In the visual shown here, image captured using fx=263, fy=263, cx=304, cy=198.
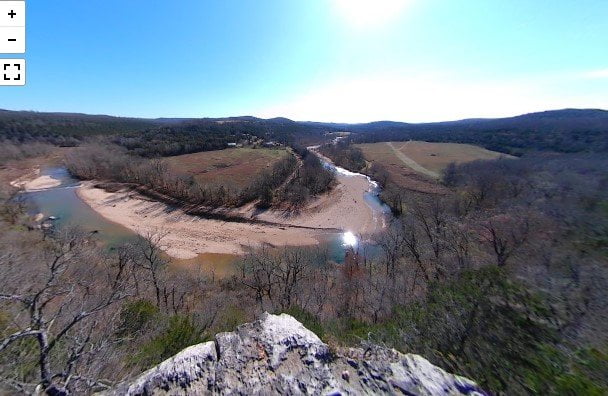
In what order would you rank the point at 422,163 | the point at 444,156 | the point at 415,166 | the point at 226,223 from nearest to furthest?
the point at 226,223 < the point at 415,166 < the point at 422,163 < the point at 444,156

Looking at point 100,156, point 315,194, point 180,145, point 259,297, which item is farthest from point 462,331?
point 180,145

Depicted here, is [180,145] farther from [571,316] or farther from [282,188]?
[571,316]

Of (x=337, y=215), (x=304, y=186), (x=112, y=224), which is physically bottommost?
(x=112, y=224)

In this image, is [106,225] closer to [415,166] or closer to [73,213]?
[73,213]

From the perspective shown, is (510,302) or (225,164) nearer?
(510,302)

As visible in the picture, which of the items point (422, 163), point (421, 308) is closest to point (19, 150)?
point (421, 308)

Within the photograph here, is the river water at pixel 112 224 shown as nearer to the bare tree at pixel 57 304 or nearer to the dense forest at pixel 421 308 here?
the dense forest at pixel 421 308

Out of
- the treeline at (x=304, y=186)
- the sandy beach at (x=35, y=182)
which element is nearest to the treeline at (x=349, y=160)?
the treeline at (x=304, y=186)
